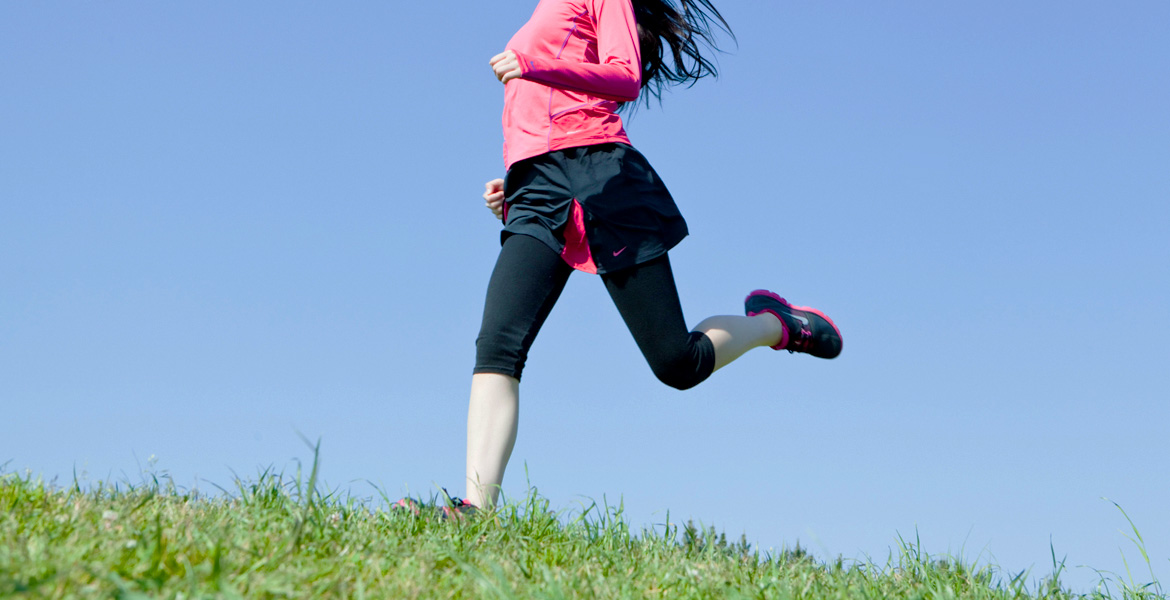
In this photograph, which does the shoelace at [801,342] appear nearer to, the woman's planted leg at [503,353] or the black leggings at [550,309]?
the black leggings at [550,309]

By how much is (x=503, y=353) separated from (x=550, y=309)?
278 mm

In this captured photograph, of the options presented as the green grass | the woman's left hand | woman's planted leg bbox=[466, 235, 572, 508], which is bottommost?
the green grass

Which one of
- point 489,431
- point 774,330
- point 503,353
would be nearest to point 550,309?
point 503,353

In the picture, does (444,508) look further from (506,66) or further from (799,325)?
(799,325)

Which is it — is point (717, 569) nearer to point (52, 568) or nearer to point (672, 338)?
point (672, 338)

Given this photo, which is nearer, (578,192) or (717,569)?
(717,569)

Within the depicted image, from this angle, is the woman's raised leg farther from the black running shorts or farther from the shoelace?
the shoelace

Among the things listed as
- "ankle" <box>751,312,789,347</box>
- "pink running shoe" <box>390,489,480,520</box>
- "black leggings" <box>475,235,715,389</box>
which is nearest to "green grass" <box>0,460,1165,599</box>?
"pink running shoe" <box>390,489,480,520</box>

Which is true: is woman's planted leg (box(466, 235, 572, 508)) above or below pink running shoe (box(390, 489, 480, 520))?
above

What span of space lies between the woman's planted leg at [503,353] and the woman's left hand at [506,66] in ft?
2.18

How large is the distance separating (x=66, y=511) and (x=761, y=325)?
278cm

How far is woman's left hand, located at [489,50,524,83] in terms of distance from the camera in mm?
3094

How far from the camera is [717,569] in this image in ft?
10.0

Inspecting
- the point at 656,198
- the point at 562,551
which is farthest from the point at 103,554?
the point at 656,198
